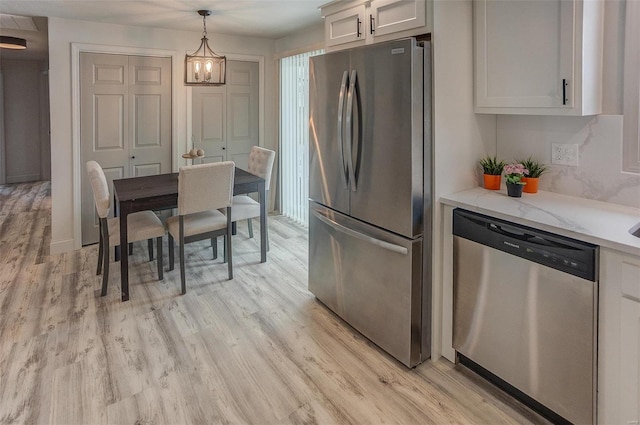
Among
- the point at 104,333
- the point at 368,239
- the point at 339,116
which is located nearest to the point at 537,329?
the point at 368,239

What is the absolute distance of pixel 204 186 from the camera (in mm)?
3152

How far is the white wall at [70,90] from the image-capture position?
3867 mm

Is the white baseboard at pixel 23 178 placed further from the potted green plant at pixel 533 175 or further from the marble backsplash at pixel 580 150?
the potted green plant at pixel 533 175

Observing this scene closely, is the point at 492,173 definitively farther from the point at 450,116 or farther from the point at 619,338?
the point at 619,338

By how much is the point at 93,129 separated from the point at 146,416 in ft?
10.9

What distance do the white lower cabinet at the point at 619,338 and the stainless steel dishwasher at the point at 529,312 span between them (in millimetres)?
34

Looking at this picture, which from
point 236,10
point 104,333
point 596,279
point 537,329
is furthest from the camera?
point 236,10

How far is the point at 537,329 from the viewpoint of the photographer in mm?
1746

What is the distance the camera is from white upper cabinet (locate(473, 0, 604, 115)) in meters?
1.80

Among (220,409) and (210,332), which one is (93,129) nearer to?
(210,332)

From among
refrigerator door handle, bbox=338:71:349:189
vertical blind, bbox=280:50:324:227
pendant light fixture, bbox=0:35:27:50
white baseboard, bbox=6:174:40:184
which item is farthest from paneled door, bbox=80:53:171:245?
white baseboard, bbox=6:174:40:184

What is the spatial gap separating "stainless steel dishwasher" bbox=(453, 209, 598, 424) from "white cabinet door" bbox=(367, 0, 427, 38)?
100 centimetres

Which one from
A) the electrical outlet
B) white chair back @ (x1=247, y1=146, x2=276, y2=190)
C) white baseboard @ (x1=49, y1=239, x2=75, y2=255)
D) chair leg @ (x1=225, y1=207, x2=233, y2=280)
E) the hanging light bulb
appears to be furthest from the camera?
white chair back @ (x1=247, y1=146, x2=276, y2=190)

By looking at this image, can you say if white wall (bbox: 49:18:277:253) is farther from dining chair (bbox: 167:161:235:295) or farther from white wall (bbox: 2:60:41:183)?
white wall (bbox: 2:60:41:183)
